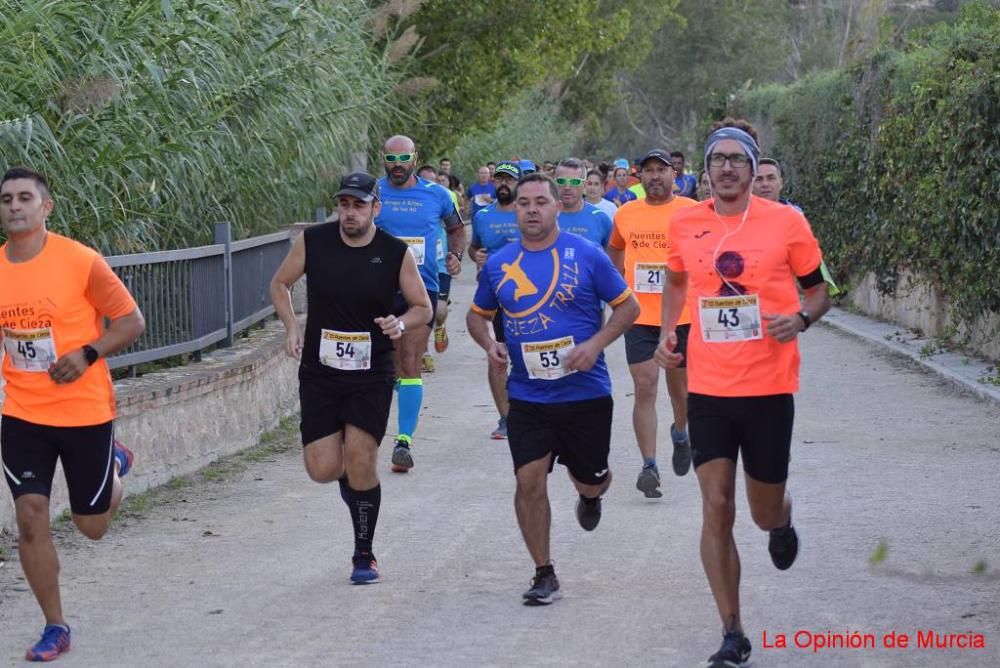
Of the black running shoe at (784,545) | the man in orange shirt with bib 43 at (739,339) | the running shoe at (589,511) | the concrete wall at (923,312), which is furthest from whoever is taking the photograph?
the concrete wall at (923,312)

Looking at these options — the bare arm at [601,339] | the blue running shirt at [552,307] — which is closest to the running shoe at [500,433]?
the blue running shirt at [552,307]

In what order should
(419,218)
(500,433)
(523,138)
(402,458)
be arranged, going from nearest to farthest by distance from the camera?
(402,458)
(500,433)
(419,218)
(523,138)

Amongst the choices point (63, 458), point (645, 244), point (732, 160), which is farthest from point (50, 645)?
point (645, 244)

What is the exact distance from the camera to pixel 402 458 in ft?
35.8

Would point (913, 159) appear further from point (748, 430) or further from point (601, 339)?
point (748, 430)

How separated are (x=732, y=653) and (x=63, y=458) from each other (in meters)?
2.75

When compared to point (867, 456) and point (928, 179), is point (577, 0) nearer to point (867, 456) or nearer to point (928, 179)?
point (928, 179)

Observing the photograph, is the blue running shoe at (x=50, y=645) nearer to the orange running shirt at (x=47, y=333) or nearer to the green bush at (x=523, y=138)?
the orange running shirt at (x=47, y=333)

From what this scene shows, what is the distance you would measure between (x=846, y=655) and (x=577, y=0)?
1009 inches

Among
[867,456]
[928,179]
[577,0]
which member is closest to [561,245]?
[867,456]

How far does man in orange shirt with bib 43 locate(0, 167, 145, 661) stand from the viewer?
21.7ft

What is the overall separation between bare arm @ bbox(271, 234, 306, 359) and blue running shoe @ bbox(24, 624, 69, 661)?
1868 mm

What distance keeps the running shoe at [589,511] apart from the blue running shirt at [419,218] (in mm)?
5148

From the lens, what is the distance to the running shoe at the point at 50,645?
21.2ft
